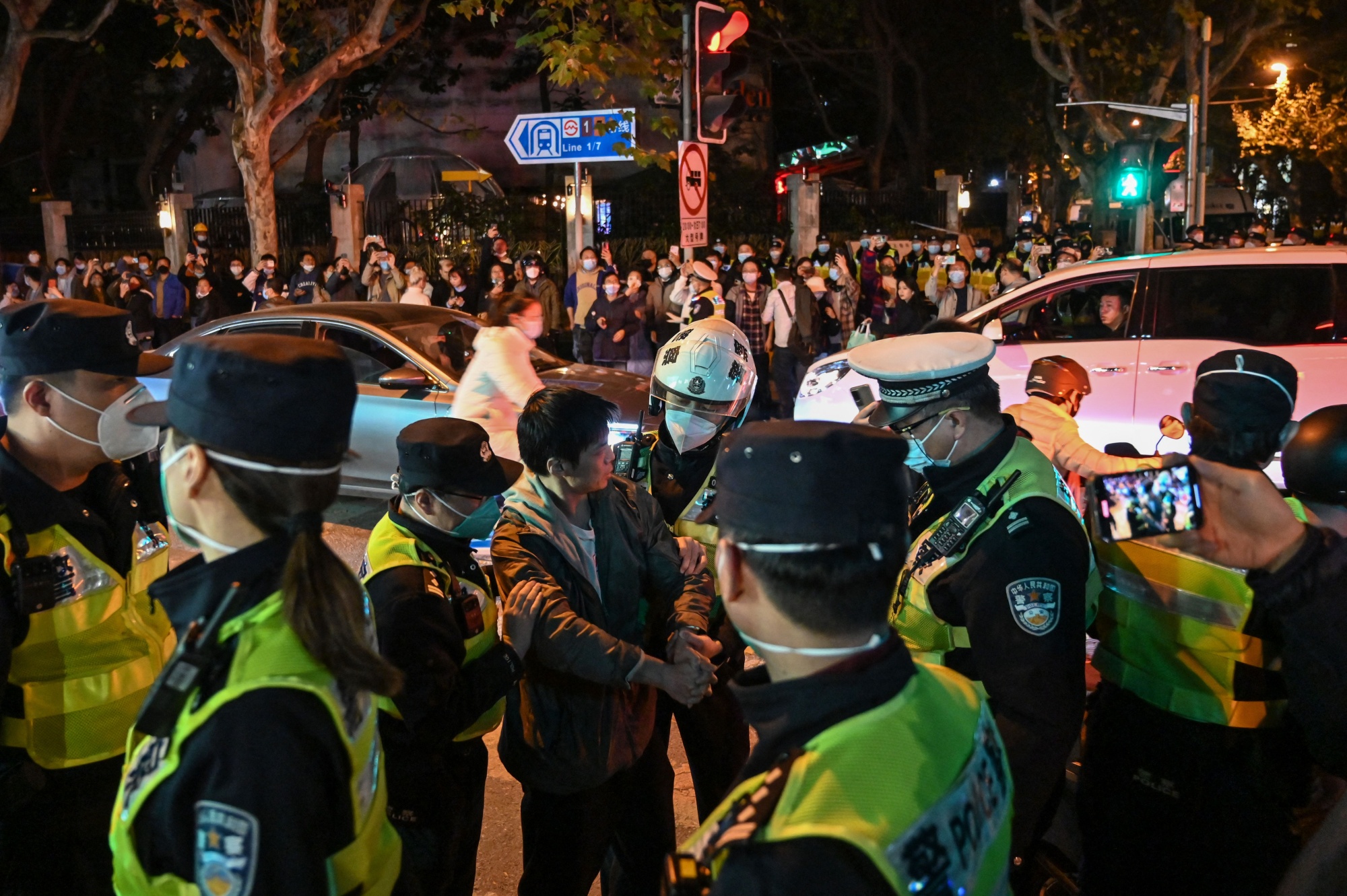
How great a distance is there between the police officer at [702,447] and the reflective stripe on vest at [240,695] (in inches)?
65.5

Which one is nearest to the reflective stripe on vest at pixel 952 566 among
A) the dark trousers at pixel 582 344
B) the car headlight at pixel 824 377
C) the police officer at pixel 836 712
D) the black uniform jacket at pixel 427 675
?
the police officer at pixel 836 712

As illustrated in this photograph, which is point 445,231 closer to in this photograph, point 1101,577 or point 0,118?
point 0,118

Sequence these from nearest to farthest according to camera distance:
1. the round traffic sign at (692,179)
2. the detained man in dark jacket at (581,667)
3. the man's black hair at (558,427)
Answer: the detained man in dark jacket at (581,667) < the man's black hair at (558,427) < the round traffic sign at (692,179)

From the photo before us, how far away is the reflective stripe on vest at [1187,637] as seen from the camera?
8.37ft

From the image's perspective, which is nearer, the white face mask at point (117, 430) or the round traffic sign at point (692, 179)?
the white face mask at point (117, 430)

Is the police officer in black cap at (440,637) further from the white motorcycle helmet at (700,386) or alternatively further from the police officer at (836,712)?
the police officer at (836,712)

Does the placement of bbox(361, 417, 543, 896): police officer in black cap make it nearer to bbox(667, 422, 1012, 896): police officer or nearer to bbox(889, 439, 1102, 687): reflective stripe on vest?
bbox(889, 439, 1102, 687): reflective stripe on vest

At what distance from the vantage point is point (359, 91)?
31.2 metres

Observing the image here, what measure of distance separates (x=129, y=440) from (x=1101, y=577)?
7.93ft

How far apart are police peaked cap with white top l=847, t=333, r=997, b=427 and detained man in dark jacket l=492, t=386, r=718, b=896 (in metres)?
0.72

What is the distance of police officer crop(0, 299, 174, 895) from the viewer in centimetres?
258

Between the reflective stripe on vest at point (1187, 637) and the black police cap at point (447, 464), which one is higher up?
the black police cap at point (447, 464)

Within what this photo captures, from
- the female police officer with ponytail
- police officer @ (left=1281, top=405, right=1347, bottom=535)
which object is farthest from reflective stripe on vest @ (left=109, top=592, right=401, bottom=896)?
police officer @ (left=1281, top=405, right=1347, bottom=535)

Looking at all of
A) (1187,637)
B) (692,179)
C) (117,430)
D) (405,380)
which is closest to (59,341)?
(117,430)
